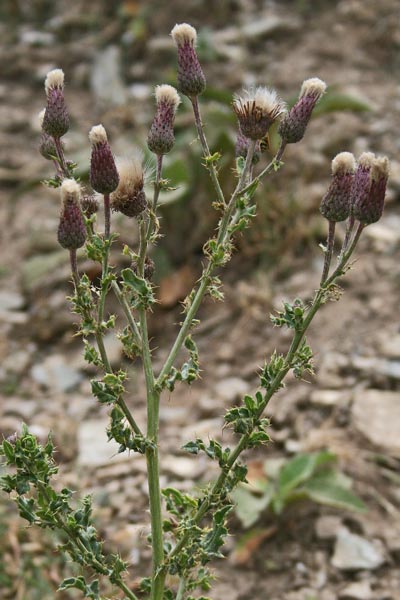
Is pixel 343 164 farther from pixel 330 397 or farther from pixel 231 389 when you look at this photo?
pixel 231 389

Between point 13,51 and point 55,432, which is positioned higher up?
point 13,51

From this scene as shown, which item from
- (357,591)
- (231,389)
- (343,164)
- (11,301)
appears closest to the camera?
(343,164)

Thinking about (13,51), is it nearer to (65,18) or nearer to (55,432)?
(65,18)

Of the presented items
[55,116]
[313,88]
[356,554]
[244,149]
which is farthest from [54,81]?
[356,554]

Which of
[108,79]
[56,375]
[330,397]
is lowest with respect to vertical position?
[330,397]

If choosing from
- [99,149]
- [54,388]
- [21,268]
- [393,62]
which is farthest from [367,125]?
[99,149]

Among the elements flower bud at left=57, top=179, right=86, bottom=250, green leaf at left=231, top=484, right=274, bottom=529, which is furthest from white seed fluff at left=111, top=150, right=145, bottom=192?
green leaf at left=231, top=484, right=274, bottom=529
